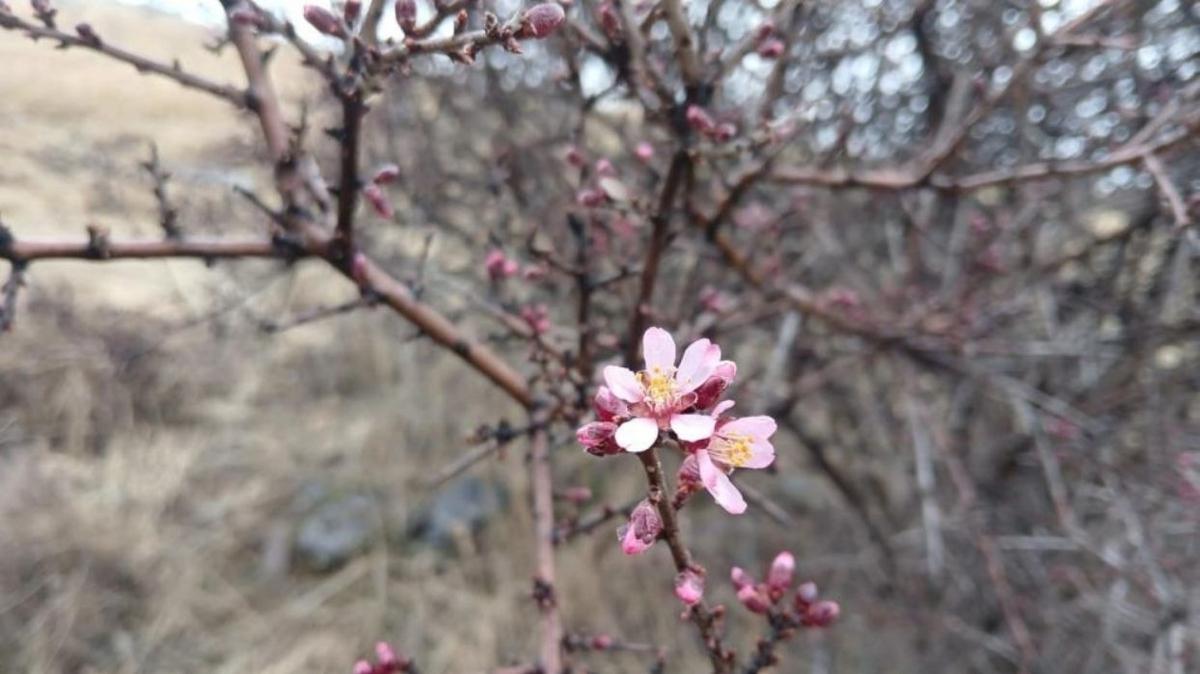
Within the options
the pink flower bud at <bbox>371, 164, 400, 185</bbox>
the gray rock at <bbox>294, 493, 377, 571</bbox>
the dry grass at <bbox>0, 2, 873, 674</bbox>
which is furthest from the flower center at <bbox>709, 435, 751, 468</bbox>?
the gray rock at <bbox>294, 493, 377, 571</bbox>

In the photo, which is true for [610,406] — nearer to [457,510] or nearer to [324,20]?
[324,20]

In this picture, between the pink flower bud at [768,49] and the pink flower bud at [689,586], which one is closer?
the pink flower bud at [689,586]

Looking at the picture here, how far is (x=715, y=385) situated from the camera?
727mm

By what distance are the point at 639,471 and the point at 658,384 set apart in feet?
8.85

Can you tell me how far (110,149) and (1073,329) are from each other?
413 cm

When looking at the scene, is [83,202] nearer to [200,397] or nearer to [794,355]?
[200,397]

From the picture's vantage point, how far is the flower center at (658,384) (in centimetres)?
72

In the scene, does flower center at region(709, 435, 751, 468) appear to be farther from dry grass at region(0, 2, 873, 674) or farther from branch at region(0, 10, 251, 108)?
dry grass at region(0, 2, 873, 674)

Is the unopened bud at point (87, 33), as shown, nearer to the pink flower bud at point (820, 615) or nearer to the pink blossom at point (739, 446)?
the pink blossom at point (739, 446)

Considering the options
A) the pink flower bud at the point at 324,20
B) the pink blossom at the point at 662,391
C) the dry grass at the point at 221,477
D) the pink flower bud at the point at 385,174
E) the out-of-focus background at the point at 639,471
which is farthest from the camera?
the dry grass at the point at 221,477

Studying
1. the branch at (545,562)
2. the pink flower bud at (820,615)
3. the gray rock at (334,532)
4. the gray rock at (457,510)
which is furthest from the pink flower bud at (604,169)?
the gray rock at (334,532)

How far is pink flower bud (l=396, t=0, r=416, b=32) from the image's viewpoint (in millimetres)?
845

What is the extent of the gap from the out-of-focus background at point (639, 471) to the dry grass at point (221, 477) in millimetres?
14

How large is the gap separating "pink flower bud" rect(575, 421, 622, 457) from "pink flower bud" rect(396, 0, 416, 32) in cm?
41
